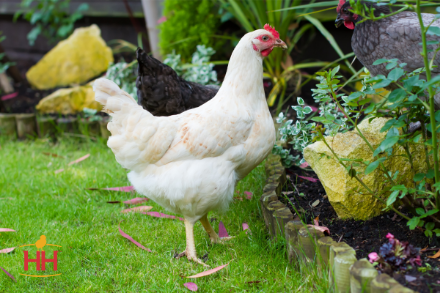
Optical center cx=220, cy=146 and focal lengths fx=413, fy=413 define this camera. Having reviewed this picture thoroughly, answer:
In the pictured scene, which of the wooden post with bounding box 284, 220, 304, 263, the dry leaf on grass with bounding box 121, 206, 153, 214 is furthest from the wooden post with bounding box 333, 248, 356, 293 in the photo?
the dry leaf on grass with bounding box 121, 206, 153, 214

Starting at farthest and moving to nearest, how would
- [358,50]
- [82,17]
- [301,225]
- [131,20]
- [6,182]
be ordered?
[82,17], [131,20], [6,182], [358,50], [301,225]

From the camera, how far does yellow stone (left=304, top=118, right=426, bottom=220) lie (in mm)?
2248

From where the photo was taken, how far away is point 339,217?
239cm

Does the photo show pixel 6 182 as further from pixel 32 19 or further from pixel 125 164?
pixel 32 19

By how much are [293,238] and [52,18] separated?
6.06 m

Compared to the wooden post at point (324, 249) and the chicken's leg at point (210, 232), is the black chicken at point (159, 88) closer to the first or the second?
the chicken's leg at point (210, 232)

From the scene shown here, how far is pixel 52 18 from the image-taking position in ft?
21.9

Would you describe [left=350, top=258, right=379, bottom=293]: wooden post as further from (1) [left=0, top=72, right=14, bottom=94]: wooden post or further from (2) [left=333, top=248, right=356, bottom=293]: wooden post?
(1) [left=0, top=72, right=14, bottom=94]: wooden post

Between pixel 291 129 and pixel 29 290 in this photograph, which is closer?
pixel 29 290

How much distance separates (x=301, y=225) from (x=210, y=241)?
2.42 ft

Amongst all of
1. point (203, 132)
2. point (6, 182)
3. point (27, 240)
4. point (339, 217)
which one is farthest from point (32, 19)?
point (339, 217)

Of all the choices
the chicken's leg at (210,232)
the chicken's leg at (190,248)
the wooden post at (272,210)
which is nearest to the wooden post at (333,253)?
the wooden post at (272,210)

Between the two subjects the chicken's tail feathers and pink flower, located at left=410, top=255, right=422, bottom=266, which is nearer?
pink flower, located at left=410, top=255, right=422, bottom=266

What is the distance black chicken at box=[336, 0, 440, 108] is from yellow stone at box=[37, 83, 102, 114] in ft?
11.3
